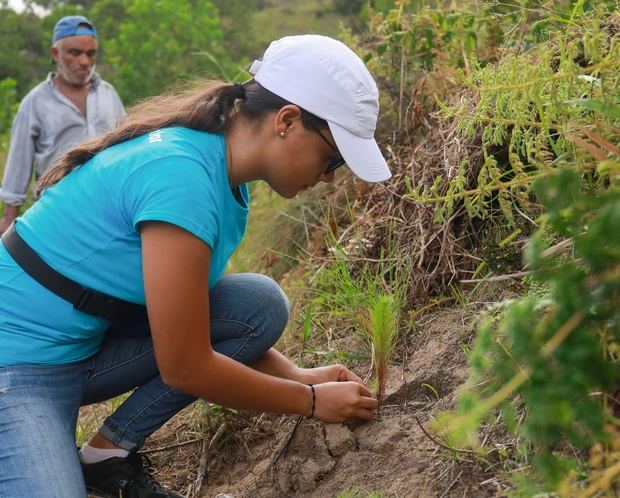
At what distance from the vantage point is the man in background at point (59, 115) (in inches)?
193

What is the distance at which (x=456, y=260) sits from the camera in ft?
9.05

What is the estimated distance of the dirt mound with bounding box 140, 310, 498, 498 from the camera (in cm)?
201

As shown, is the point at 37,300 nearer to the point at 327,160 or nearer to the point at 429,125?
the point at 327,160

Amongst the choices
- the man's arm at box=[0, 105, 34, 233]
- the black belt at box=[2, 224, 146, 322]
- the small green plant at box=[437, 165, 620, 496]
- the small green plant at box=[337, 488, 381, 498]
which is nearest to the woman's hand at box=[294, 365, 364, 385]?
the small green plant at box=[337, 488, 381, 498]

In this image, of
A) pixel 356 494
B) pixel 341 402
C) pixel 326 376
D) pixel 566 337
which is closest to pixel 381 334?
pixel 326 376

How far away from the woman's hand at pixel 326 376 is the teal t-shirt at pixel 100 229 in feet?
1.36

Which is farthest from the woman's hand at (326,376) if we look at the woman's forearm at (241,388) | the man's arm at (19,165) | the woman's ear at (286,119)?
the man's arm at (19,165)

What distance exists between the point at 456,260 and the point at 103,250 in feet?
3.83

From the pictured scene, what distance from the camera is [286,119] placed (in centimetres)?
200

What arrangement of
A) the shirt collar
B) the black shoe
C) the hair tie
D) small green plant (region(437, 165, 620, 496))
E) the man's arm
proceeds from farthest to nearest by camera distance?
the shirt collar
the man's arm
the black shoe
the hair tie
small green plant (region(437, 165, 620, 496))

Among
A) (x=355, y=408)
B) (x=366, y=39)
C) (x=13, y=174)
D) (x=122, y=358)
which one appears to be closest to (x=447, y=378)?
(x=355, y=408)

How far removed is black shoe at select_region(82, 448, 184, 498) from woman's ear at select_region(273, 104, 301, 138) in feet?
3.42

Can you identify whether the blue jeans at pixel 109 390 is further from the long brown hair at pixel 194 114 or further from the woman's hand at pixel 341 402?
the long brown hair at pixel 194 114

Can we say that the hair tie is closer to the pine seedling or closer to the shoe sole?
the pine seedling
